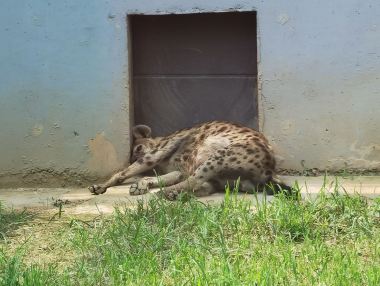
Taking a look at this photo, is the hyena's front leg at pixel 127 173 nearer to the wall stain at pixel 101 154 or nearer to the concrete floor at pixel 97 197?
the concrete floor at pixel 97 197

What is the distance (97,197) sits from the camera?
627 centimetres

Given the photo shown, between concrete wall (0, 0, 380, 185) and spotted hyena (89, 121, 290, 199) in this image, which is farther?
concrete wall (0, 0, 380, 185)

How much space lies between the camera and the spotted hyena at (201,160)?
6180mm

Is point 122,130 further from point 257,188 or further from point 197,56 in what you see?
point 257,188

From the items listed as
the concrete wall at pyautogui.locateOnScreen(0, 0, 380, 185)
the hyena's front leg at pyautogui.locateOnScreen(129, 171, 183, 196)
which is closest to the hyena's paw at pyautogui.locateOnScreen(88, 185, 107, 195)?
the hyena's front leg at pyautogui.locateOnScreen(129, 171, 183, 196)

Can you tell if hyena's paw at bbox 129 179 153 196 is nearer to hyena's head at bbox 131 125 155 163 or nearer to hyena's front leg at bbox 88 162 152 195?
hyena's front leg at bbox 88 162 152 195

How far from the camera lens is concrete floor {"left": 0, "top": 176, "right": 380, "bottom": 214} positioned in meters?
5.89

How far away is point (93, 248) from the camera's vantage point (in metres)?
4.57

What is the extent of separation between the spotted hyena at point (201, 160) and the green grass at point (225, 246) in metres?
0.81

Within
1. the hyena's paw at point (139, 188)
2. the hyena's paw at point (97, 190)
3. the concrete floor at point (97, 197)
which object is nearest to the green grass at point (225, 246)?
the concrete floor at point (97, 197)

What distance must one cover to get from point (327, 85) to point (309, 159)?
616 millimetres

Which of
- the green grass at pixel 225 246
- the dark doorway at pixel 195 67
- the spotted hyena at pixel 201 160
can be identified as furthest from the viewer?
the dark doorway at pixel 195 67

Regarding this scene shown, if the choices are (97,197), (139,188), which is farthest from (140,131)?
(97,197)

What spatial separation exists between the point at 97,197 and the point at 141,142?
82cm
